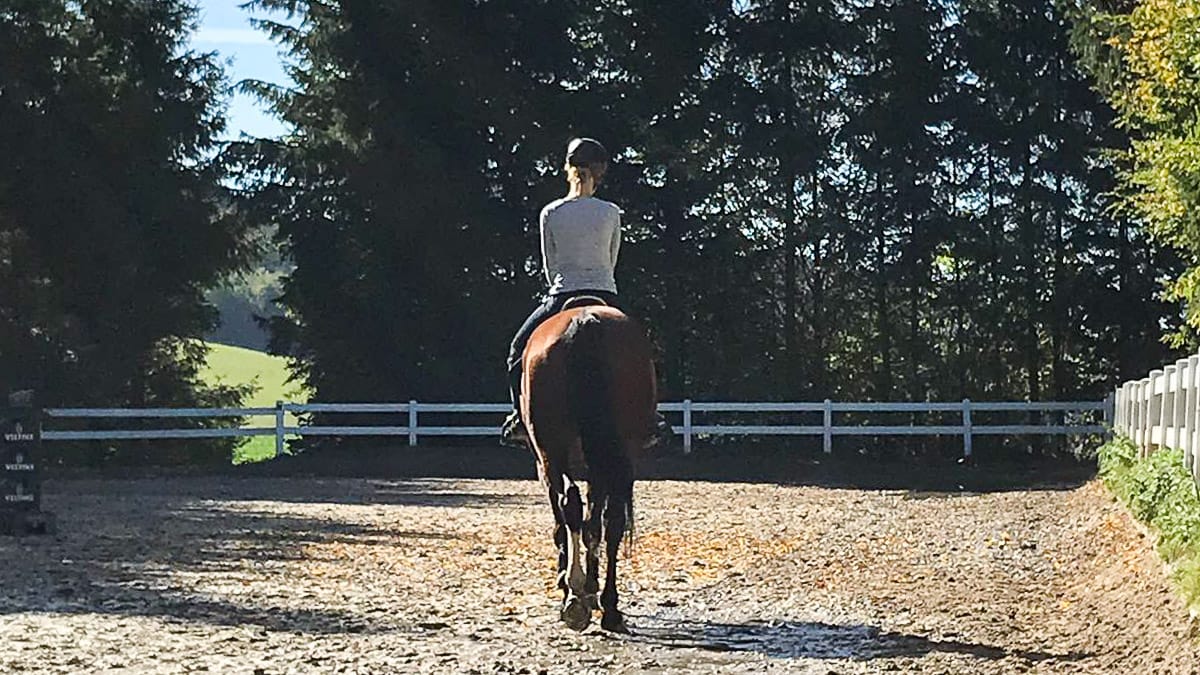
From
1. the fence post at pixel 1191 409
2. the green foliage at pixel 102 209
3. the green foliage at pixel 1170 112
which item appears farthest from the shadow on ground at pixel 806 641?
the green foliage at pixel 102 209

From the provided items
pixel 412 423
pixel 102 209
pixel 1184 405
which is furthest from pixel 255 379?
pixel 1184 405

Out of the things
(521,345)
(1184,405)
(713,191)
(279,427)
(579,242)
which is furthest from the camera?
(713,191)

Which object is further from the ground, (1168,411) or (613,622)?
(1168,411)

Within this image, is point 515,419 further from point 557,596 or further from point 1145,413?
point 1145,413

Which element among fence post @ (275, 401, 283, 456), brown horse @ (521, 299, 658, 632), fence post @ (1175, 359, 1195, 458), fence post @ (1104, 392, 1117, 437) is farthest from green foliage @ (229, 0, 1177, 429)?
brown horse @ (521, 299, 658, 632)

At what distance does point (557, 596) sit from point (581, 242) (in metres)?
1.86

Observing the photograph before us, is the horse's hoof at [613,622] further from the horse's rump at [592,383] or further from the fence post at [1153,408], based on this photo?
the fence post at [1153,408]

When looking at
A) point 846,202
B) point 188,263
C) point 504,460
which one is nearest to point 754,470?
point 504,460

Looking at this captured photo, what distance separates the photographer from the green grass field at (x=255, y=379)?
32.0m

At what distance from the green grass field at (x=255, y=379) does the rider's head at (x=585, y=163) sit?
63.6 feet

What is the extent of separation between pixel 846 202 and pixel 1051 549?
703 inches

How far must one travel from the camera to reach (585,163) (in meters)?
8.55

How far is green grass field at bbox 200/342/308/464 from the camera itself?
3195cm

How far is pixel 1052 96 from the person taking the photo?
27625 millimetres
